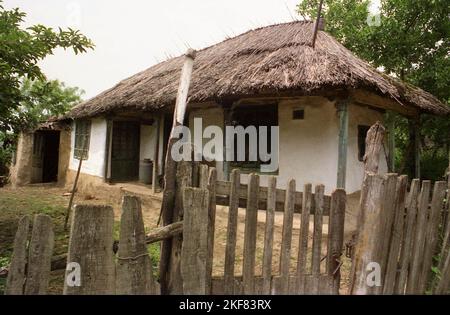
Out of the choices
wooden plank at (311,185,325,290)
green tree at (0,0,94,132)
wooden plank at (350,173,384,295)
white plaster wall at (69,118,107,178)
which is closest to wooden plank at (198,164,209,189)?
wooden plank at (311,185,325,290)

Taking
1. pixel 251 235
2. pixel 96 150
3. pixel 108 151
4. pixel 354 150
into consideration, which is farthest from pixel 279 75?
pixel 96 150

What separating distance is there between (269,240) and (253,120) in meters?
5.34

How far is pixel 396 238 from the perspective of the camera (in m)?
2.28

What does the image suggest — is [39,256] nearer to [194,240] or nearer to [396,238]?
[194,240]

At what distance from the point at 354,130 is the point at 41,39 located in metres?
5.83

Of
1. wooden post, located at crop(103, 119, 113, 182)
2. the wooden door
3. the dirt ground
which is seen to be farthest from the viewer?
the wooden door

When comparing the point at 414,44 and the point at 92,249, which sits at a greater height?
the point at 414,44

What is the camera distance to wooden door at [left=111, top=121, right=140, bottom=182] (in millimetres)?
10531

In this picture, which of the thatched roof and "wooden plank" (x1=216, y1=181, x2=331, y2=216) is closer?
"wooden plank" (x1=216, y1=181, x2=331, y2=216)

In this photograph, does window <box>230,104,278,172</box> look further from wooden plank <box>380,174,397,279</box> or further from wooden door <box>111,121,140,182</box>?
wooden plank <box>380,174,397,279</box>

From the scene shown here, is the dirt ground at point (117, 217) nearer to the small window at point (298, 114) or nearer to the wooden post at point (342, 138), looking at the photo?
the wooden post at point (342, 138)

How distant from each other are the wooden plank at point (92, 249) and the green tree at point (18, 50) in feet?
9.97

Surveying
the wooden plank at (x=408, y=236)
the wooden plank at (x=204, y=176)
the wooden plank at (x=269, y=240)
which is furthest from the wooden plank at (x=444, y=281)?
the wooden plank at (x=204, y=176)

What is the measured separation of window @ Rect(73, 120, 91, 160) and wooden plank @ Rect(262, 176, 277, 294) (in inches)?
407
